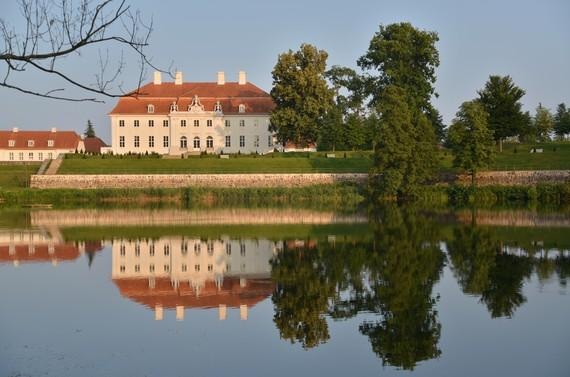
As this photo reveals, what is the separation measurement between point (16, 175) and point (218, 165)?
44.1 feet

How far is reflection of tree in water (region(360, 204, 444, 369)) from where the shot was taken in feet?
36.6

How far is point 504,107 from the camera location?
5131cm

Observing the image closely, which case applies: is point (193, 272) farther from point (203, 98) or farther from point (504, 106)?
point (203, 98)

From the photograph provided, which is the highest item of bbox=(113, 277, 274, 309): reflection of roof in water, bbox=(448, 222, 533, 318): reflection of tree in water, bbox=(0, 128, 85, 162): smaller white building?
bbox=(0, 128, 85, 162): smaller white building

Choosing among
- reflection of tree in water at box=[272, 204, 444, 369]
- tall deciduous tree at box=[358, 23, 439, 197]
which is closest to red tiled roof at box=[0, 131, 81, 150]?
tall deciduous tree at box=[358, 23, 439, 197]

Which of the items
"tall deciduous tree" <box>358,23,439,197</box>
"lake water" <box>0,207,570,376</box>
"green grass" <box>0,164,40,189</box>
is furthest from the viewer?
"green grass" <box>0,164,40,189</box>

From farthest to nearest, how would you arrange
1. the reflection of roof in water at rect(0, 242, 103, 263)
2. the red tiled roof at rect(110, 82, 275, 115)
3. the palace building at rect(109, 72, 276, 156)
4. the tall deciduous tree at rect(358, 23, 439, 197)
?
the red tiled roof at rect(110, 82, 275, 115) < the palace building at rect(109, 72, 276, 156) < the tall deciduous tree at rect(358, 23, 439, 197) < the reflection of roof in water at rect(0, 242, 103, 263)

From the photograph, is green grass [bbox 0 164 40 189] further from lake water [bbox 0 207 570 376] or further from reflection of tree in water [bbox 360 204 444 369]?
reflection of tree in water [bbox 360 204 444 369]

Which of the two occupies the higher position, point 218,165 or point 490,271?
point 218,165

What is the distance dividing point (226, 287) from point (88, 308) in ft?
10.5

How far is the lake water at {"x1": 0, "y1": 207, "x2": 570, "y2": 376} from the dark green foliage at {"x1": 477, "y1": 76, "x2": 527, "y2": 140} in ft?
83.5

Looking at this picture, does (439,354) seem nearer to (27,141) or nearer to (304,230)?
(304,230)

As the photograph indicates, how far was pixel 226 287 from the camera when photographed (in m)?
16.4

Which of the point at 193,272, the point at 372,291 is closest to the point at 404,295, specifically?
the point at 372,291
